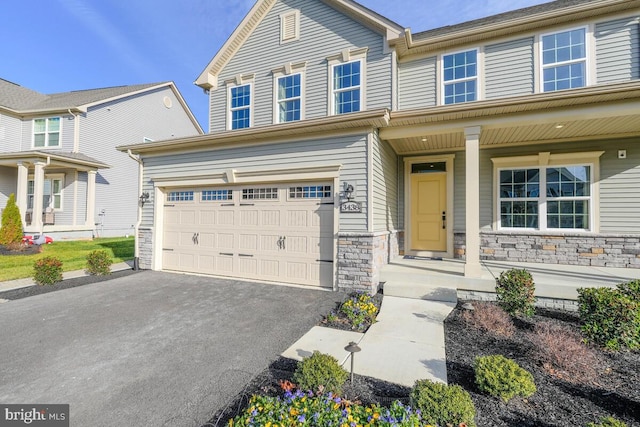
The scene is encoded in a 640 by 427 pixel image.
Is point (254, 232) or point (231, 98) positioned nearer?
point (254, 232)

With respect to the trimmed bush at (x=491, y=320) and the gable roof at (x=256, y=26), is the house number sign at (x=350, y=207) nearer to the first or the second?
the trimmed bush at (x=491, y=320)

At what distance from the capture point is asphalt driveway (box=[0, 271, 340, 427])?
250 cm

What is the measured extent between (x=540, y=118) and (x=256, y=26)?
8107 mm

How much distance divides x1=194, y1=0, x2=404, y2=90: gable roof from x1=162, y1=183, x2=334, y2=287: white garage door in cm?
418

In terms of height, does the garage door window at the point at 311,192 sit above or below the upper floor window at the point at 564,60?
below

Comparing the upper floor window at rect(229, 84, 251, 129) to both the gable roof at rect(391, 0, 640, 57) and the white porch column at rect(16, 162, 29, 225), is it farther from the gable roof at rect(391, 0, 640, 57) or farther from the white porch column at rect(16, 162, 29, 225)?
the white porch column at rect(16, 162, 29, 225)

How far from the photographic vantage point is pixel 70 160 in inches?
469

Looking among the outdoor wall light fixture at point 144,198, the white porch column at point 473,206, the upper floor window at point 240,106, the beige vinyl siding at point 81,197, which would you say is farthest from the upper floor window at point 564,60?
the beige vinyl siding at point 81,197

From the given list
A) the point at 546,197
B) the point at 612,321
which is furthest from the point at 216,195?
the point at 546,197

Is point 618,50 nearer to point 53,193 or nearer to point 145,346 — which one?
point 145,346

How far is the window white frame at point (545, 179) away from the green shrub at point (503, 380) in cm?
577

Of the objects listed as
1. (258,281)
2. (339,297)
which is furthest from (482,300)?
(258,281)

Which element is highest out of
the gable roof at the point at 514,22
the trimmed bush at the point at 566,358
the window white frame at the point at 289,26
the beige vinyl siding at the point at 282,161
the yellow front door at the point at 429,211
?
the window white frame at the point at 289,26

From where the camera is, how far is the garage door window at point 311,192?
612cm
